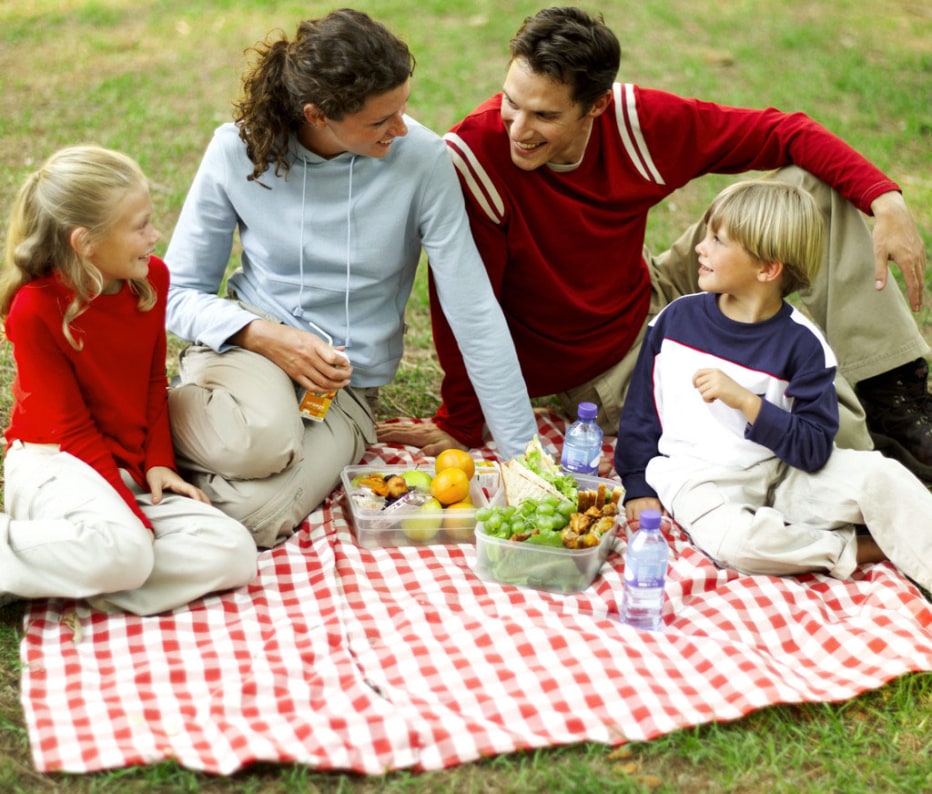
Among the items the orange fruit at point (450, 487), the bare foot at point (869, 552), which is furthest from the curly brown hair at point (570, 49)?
the bare foot at point (869, 552)

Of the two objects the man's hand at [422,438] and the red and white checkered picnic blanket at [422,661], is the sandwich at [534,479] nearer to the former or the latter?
the red and white checkered picnic blanket at [422,661]

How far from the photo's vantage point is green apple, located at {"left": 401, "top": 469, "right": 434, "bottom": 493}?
3652 millimetres

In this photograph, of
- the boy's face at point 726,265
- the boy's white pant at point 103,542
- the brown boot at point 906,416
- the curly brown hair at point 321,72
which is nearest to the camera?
the boy's white pant at point 103,542

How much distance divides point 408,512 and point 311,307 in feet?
2.45

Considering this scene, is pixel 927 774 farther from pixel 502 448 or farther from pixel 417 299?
pixel 417 299

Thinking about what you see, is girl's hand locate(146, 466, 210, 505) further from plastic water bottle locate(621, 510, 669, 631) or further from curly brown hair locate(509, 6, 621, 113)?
curly brown hair locate(509, 6, 621, 113)

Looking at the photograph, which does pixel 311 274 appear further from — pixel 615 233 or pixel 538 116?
pixel 615 233

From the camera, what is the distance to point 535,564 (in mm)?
3328

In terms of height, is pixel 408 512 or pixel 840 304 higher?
pixel 840 304

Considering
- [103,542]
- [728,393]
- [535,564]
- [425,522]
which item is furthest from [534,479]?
[103,542]

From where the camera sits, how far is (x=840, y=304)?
13.1 ft

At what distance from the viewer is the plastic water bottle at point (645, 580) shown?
124 inches

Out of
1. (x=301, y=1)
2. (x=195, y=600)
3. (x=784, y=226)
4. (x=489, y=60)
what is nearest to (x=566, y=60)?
(x=784, y=226)

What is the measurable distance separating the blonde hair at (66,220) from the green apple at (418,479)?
110 cm
